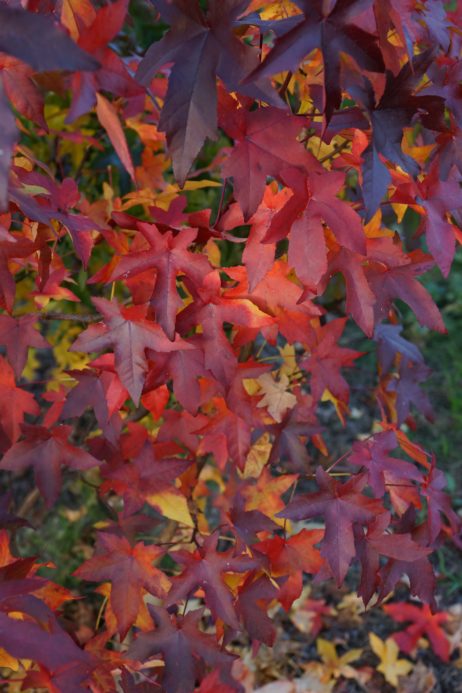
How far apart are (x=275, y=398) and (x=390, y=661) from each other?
1024 millimetres

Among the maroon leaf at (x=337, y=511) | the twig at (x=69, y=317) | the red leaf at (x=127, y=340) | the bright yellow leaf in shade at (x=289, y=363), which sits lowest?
the bright yellow leaf in shade at (x=289, y=363)

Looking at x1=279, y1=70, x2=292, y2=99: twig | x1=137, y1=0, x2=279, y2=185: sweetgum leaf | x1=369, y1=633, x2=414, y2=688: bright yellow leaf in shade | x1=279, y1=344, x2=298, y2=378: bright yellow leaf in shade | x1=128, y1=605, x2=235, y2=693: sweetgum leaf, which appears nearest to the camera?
x1=137, y1=0, x2=279, y2=185: sweetgum leaf

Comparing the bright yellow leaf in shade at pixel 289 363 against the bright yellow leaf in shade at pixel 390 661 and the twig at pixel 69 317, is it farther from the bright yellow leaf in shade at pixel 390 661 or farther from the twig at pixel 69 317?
the bright yellow leaf in shade at pixel 390 661

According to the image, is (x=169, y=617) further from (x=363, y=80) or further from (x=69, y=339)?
(x=69, y=339)

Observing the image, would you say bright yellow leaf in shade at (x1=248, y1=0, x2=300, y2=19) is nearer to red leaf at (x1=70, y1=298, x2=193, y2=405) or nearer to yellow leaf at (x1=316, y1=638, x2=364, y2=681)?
red leaf at (x1=70, y1=298, x2=193, y2=405)

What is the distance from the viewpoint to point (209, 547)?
129 centimetres

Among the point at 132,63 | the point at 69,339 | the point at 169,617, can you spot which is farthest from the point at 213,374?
the point at 69,339

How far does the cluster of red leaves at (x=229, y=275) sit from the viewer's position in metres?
0.88

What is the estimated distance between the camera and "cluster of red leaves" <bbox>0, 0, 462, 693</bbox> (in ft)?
2.88

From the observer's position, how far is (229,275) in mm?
1192

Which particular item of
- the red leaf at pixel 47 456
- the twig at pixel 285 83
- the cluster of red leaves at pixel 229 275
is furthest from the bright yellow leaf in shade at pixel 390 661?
the twig at pixel 285 83

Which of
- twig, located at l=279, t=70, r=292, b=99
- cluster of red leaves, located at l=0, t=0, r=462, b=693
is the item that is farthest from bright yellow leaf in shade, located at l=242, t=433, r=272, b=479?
twig, located at l=279, t=70, r=292, b=99

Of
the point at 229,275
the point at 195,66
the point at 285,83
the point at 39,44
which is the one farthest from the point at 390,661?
the point at 39,44

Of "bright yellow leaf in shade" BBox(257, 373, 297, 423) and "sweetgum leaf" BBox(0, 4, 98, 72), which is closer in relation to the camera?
"sweetgum leaf" BBox(0, 4, 98, 72)
